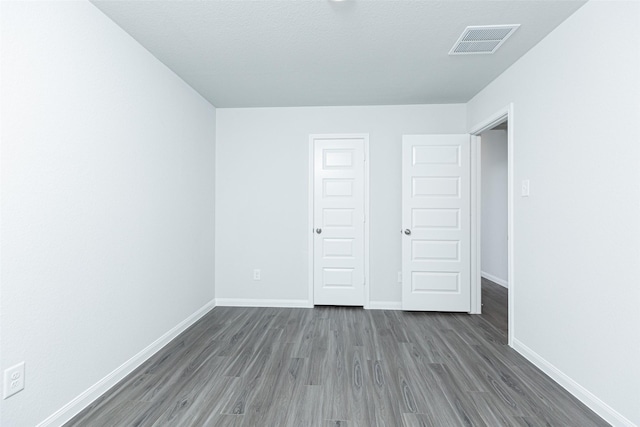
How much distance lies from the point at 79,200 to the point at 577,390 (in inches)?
130

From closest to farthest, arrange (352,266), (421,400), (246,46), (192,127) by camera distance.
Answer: (421,400)
(246,46)
(192,127)
(352,266)

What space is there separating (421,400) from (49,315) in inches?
86.5

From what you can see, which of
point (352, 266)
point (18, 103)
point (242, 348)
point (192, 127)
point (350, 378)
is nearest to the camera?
point (18, 103)

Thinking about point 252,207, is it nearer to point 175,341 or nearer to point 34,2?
point 175,341

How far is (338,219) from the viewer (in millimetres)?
3857

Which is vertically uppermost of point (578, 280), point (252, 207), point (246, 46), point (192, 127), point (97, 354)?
point (246, 46)

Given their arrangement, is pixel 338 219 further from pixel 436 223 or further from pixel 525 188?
pixel 525 188

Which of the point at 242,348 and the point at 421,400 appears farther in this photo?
the point at 242,348

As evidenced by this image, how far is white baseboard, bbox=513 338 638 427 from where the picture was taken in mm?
1696

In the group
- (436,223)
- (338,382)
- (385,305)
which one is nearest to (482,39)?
(436,223)

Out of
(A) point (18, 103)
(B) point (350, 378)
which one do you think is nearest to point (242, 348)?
(B) point (350, 378)

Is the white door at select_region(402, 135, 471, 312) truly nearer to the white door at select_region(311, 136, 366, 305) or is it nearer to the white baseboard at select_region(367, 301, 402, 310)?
the white baseboard at select_region(367, 301, 402, 310)

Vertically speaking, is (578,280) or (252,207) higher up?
(252,207)

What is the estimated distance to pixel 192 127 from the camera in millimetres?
3275
